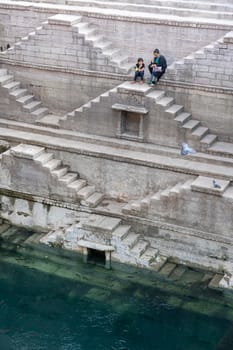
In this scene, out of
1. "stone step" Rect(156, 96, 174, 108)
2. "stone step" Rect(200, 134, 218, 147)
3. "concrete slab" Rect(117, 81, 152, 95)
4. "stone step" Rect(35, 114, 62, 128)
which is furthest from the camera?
"stone step" Rect(35, 114, 62, 128)

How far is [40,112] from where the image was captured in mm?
27547

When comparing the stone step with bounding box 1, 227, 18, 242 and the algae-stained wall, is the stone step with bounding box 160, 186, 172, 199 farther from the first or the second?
the stone step with bounding box 1, 227, 18, 242

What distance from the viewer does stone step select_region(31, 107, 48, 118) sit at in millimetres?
27397

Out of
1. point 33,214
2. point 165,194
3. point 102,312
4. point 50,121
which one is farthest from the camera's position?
point 50,121

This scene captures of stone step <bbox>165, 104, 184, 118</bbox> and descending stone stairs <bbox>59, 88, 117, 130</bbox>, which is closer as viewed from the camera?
stone step <bbox>165, 104, 184, 118</bbox>

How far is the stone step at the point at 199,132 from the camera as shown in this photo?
24938 mm

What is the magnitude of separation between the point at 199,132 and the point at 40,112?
5.75 m

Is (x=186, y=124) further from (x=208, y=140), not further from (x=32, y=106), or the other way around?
(x=32, y=106)

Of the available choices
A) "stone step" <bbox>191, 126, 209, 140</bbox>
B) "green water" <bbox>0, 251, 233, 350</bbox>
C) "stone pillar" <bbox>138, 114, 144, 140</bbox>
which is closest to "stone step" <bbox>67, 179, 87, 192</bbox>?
"stone pillar" <bbox>138, 114, 144, 140</bbox>

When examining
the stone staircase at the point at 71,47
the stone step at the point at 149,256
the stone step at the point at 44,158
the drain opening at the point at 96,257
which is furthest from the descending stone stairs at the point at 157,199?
the stone staircase at the point at 71,47

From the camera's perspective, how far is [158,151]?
25.3 meters

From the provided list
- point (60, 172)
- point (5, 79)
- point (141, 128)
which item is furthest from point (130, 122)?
point (5, 79)

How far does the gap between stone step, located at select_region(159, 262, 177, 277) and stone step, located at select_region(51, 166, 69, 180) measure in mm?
4479

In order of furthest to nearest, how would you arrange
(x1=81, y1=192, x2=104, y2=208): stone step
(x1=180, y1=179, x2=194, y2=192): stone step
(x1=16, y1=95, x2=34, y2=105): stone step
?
(x1=16, y1=95, x2=34, y2=105): stone step
(x1=81, y1=192, x2=104, y2=208): stone step
(x1=180, y1=179, x2=194, y2=192): stone step
